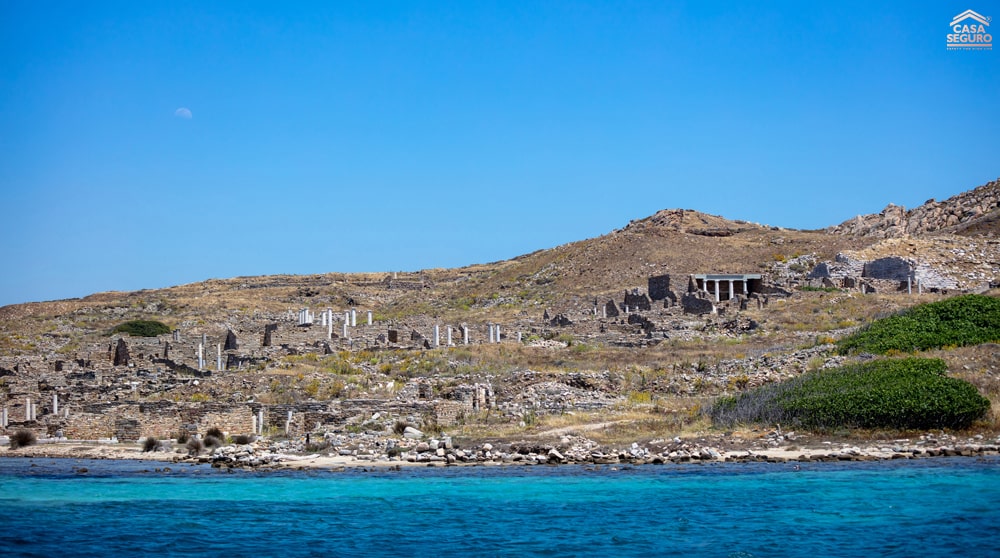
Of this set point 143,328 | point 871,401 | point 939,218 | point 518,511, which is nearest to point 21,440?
point 518,511

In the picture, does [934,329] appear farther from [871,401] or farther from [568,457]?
[568,457]

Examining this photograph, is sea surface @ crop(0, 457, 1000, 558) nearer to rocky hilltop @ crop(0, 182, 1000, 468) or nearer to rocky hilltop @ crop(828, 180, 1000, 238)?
rocky hilltop @ crop(0, 182, 1000, 468)

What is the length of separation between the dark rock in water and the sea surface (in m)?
20.0

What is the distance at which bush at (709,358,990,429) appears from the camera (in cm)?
2577

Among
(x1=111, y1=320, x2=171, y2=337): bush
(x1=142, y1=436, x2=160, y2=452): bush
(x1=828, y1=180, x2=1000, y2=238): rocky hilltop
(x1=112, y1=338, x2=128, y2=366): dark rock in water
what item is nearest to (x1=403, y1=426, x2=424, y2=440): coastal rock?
(x1=142, y1=436, x2=160, y2=452): bush

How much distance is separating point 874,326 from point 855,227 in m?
49.0

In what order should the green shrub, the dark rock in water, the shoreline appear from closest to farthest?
1. the shoreline
2. the green shrub
3. the dark rock in water

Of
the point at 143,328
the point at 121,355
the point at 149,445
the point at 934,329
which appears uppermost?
the point at 143,328

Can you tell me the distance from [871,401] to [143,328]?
185 ft

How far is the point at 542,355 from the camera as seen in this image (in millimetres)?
39625

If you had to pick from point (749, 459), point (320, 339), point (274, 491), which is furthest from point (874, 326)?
point (274, 491)

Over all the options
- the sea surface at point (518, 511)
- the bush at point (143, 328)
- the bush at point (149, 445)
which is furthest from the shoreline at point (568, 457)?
the bush at point (143, 328)

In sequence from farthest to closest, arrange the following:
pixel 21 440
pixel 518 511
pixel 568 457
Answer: pixel 21 440
pixel 568 457
pixel 518 511

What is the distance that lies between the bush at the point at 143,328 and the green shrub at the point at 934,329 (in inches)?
1895
